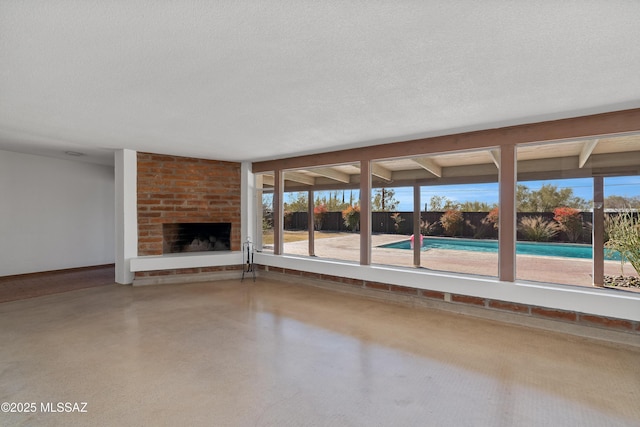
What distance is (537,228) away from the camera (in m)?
4.34

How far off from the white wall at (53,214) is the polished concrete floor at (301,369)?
2713mm

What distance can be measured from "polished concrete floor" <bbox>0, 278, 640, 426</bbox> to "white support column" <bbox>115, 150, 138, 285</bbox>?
1.41m

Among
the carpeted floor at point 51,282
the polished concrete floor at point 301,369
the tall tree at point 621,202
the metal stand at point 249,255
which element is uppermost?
the tall tree at point 621,202

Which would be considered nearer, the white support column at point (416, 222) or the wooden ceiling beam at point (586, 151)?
the wooden ceiling beam at point (586, 151)

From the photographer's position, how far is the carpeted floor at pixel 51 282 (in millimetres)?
5410

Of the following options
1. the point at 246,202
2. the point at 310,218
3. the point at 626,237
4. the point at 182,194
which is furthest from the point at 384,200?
the point at 182,194

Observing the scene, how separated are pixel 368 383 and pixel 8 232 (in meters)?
7.74

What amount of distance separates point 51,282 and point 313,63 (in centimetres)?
676

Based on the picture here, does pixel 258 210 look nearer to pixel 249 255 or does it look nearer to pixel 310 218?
pixel 249 255

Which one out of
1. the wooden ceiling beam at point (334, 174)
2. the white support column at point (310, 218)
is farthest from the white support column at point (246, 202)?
the wooden ceiling beam at point (334, 174)

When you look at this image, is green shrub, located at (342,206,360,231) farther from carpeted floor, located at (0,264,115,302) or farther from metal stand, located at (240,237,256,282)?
carpeted floor, located at (0,264,115,302)

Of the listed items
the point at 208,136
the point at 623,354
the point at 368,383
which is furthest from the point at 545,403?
the point at 208,136

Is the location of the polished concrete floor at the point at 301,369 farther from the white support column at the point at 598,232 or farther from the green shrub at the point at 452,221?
the green shrub at the point at 452,221

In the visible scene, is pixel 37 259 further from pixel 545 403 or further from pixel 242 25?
pixel 545 403
